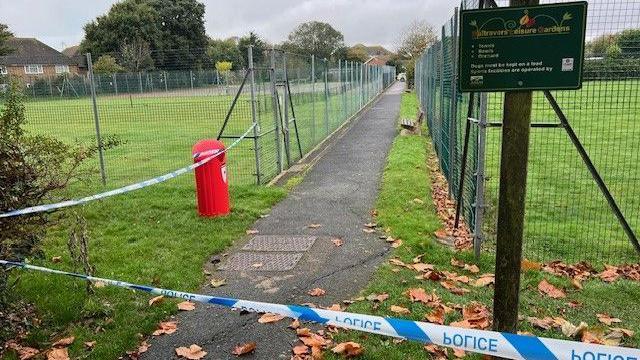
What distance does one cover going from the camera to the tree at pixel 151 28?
190 feet

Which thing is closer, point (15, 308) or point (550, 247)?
point (15, 308)

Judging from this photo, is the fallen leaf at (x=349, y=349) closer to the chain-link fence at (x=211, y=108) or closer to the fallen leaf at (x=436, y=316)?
the fallen leaf at (x=436, y=316)

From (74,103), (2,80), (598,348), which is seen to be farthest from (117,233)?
(74,103)

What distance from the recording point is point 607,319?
439 cm

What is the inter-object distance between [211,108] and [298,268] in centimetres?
940

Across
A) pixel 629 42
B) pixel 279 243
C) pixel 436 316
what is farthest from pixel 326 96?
pixel 436 316

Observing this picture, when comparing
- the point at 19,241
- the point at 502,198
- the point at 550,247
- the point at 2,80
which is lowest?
the point at 550,247

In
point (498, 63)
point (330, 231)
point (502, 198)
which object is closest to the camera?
point (498, 63)

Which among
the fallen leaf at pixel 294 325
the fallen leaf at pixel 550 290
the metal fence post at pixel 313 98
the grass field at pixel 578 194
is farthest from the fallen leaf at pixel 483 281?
the metal fence post at pixel 313 98

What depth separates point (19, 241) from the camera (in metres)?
4.27

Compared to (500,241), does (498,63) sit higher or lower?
higher

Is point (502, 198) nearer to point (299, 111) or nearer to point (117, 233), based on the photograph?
point (117, 233)

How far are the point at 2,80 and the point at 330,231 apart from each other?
14.1ft

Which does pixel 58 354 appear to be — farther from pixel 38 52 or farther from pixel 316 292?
pixel 38 52
